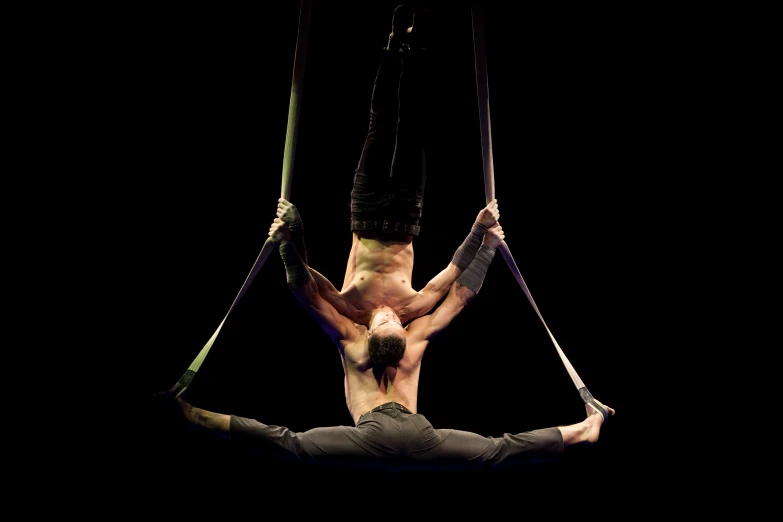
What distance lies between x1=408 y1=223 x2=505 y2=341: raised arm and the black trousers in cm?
39

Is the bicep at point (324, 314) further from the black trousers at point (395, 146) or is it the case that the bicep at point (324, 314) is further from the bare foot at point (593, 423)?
the bare foot at point (593, 423)

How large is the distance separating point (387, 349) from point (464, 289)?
2.21 ft

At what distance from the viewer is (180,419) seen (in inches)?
156

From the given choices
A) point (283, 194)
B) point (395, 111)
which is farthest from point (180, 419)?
point (395, 111)

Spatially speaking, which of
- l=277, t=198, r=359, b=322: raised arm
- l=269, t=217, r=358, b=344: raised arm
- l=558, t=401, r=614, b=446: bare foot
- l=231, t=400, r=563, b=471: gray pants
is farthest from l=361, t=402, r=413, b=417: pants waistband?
l=558, t=401, r=614, b=446: bare foot

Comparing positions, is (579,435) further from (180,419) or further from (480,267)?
(180,419)

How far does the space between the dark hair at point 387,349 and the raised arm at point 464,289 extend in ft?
1.09

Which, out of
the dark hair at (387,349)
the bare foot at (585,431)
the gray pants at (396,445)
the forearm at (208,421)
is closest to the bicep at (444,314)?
the dark hair at (387,349)

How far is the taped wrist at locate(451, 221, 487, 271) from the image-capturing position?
15.4 feet

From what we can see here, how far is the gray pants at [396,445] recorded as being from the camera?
13.1 feet

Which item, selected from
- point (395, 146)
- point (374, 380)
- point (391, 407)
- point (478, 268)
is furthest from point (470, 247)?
point (391, 407)

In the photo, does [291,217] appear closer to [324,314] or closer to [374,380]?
[324,314]

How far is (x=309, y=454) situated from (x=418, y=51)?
2.16 meters

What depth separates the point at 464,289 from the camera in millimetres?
4691
